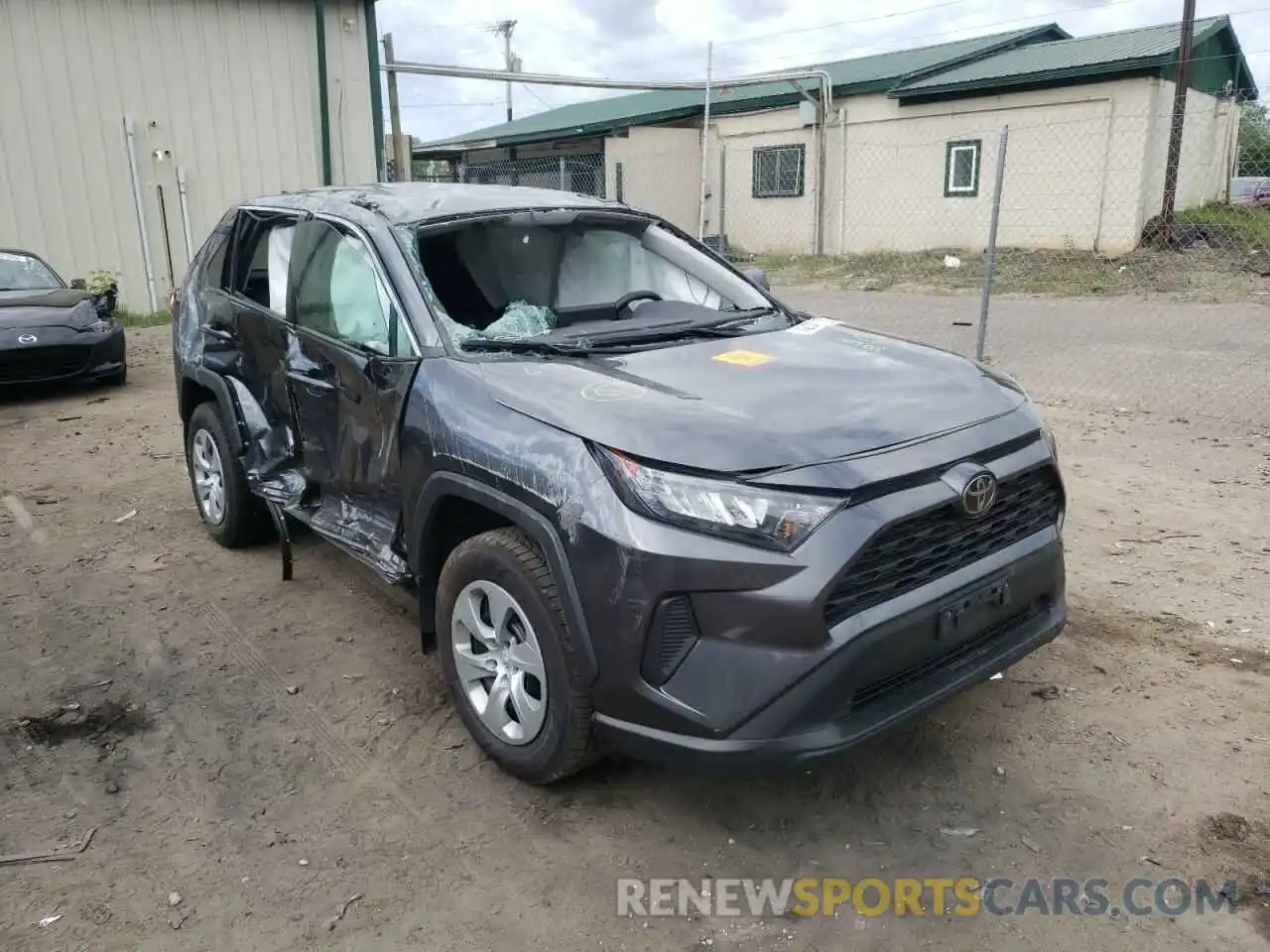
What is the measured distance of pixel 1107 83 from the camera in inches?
659

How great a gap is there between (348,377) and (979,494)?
2.23m

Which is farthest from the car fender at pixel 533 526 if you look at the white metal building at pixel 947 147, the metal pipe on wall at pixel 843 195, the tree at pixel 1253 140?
the tree at pixel 1253 140

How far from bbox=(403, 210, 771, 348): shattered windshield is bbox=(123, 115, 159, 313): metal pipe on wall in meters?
12.3

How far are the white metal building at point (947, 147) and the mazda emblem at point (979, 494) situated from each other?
12723 mm

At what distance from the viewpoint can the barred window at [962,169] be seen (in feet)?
61.3

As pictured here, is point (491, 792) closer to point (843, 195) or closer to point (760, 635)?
point (760, 635)

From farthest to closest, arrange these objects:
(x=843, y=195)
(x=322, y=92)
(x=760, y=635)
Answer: (x=843, y=195), (x=322, y=92), (x=760, y=635)

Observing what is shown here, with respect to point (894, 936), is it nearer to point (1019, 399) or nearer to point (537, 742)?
point (537, 742)

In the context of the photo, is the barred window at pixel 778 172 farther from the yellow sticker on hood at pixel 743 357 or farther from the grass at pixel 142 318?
the yellow sticker on hood at pixel 743 357

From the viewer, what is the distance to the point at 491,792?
9.94 feet

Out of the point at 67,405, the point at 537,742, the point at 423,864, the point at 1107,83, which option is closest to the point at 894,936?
the point at 537,742

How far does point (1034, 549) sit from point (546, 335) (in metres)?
1.73

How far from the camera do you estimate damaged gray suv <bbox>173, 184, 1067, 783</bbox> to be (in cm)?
241

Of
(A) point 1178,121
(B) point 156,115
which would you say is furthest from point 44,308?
(A) point 1178,121
